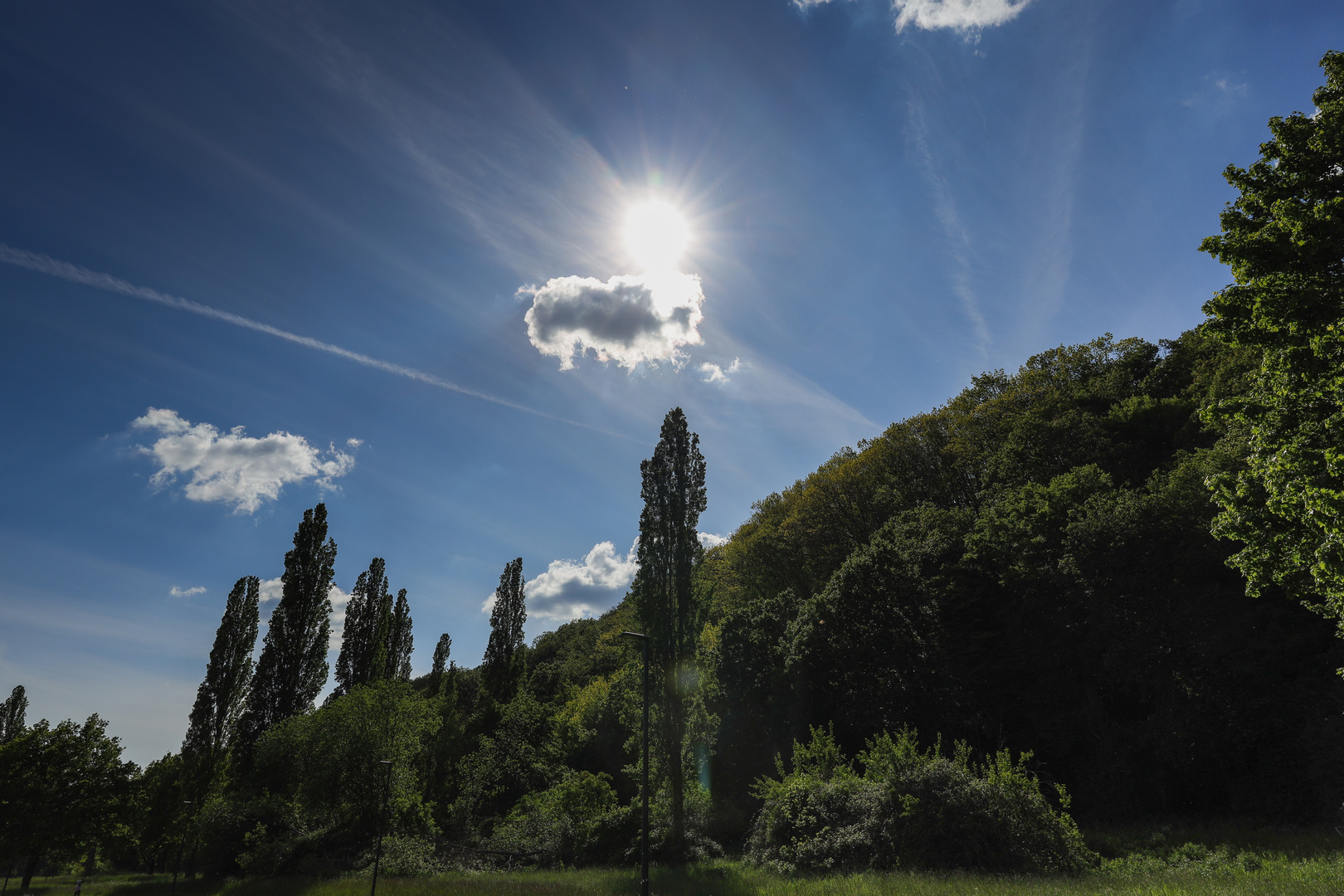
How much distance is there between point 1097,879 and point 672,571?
68.4 ft

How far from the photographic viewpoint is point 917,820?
69.9ft

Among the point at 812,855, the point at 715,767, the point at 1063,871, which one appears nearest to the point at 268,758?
the point at 715,767

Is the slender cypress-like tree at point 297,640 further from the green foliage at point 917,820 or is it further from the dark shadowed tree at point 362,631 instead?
the green foliage at point 917,820

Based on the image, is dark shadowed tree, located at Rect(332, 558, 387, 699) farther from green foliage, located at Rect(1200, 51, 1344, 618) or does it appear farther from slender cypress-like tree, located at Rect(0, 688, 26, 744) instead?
green foliage, located at Rect(1200, 51, 1344, 618)

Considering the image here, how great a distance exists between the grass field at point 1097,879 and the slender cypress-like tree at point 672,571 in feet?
18.0

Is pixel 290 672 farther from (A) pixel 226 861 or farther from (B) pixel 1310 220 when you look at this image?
(B) pixel 1310 220

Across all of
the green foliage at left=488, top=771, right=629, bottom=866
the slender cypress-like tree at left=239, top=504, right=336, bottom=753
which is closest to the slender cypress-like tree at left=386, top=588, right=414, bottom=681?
the slender cypress-like tree at left=239, top=504, right=336, bottom=753

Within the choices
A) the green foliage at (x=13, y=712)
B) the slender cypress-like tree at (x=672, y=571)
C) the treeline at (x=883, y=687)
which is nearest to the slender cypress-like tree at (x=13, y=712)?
the green foliage at (x=13, y=712)

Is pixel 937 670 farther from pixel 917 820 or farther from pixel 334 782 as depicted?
pixel 334 782

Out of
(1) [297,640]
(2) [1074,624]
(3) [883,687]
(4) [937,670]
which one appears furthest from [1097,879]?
(1) [297,640]

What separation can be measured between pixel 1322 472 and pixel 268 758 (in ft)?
166

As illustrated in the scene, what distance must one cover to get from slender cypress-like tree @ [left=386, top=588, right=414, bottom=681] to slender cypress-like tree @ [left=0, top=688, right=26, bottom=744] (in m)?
38.7

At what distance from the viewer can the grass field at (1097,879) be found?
1449 cm

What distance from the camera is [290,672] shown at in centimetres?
4334
